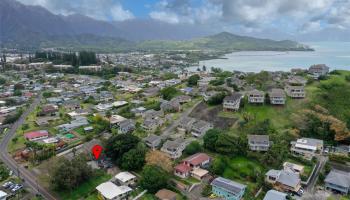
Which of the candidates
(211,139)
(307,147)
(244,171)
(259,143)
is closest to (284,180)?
(244,171)

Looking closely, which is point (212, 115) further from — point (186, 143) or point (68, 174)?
point (68, 174)

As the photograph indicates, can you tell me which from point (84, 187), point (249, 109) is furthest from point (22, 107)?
point (249, 109)

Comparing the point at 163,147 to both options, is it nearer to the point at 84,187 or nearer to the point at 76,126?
the point at 84,187

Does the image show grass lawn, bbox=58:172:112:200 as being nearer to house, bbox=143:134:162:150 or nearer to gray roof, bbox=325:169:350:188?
house, bbox=143:134:162:150

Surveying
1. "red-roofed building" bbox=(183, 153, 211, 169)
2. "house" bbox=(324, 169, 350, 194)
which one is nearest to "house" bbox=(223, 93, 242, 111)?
"red-roofed building" bbox=(183, 153, 211, 169)

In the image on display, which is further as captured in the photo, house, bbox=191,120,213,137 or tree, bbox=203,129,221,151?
house, bbox=191,120,213,137
